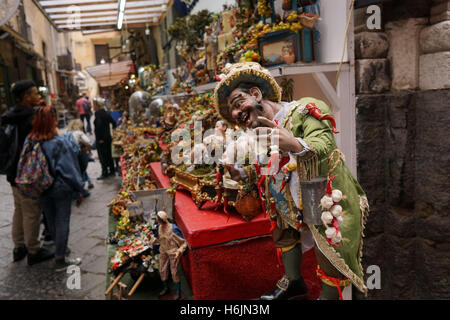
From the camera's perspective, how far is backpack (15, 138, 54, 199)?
3521 millimetres

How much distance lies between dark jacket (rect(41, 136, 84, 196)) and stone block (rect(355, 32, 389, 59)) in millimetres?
3053

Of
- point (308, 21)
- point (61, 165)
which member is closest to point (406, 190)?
point (308, 21)

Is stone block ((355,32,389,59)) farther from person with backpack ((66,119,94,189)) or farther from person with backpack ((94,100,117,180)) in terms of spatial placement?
person with backpack ((94,100,117,180))

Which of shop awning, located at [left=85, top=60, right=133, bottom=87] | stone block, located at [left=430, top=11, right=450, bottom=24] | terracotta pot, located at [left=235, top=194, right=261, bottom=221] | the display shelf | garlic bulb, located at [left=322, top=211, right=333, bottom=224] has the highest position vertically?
shop awning, located at [left=85, top=60, right=133, bottom=87]

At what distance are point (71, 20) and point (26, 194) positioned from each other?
7.34m

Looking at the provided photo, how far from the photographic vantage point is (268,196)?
2.14m

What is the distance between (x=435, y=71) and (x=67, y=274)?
3.95 metres

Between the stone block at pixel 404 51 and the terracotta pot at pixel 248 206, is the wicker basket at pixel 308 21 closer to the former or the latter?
the stone block at pixel 404 51

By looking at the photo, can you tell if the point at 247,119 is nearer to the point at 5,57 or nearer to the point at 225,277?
the point at 225,277

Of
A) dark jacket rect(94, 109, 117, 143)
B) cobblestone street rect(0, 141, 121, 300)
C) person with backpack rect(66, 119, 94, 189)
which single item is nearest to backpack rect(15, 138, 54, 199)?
cobblestone street rect(0, 141, 121, 300)

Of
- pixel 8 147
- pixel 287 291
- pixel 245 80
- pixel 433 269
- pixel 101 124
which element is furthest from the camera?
pixel 101 124

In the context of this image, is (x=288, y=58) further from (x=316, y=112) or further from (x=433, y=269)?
Answer: (x=433, y=269)

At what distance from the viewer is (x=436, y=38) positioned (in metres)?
2.39

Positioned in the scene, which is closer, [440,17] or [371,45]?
[440,17]
